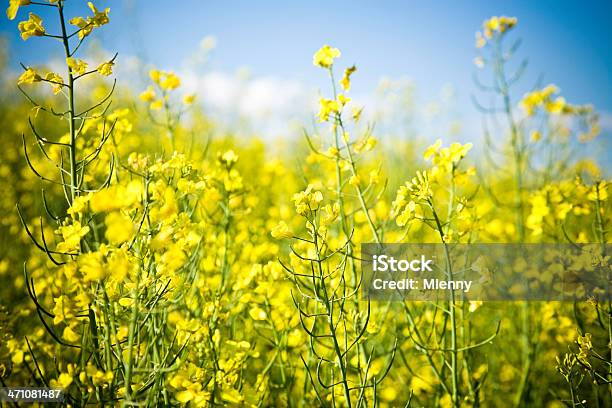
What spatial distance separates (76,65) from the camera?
140 centimetres

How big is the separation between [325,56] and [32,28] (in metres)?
1.11

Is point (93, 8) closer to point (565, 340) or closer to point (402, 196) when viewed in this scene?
point (402, 196)

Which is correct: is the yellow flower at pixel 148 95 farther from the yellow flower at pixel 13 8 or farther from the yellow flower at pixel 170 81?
the yellow flower at pixel 13 8

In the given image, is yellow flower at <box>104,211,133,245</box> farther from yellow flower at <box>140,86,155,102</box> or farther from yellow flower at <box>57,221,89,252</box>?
yellow flower at <box>140,86,155,102</box>

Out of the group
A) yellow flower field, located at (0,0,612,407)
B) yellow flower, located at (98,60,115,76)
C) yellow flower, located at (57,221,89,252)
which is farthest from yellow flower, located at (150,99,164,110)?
yellow flower, located at (57,221,89,252)

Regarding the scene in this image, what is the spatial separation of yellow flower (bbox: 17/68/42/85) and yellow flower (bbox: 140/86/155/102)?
37.1 inches

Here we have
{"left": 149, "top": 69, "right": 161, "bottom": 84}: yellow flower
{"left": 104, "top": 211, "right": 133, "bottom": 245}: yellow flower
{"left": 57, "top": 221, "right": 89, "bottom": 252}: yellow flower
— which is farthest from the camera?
{"left": 149, "top": 69, "right": 161, "bottom": 84}: yellow flower

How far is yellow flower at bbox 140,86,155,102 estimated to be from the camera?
7.81 feet

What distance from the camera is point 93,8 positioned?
1.40m

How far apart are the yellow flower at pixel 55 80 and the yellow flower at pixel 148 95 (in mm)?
967

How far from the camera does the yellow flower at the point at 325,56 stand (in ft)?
6.13

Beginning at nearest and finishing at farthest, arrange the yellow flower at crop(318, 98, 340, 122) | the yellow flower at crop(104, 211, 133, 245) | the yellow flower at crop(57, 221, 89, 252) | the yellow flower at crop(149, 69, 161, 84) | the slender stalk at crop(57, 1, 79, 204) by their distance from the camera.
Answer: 1. the yellow flower at crop(104, 211, 133, 245)
2. the yellow flower at crop(57, 221, 89, 252)
3. the slender stalk at crop(57, 1, 79, 204)
4. the yellow flower at crop(318, 98, 340, 122)
5. the yellow flower at crop(149, 69, 161, 84)

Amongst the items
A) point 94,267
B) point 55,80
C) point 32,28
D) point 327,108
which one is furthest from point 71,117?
point 327,108


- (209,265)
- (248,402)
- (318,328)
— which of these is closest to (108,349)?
(248,402)
